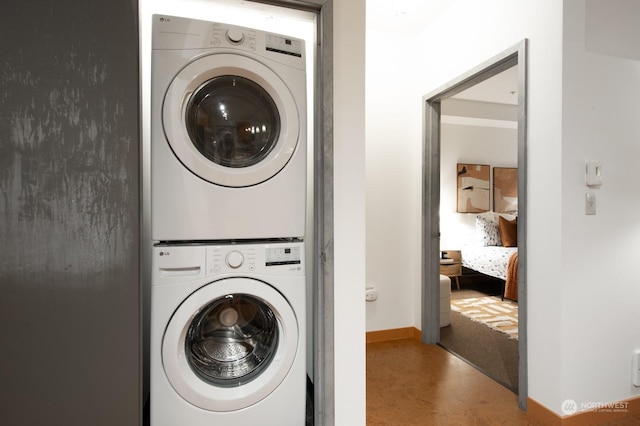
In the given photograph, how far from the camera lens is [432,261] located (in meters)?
2.88

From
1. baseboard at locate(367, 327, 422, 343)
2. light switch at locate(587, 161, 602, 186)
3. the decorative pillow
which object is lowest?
baseboard at locate(367, 327, 422, 343)

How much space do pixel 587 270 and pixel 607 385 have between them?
0.68m

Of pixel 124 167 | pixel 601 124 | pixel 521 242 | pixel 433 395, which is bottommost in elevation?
pixel 433 395

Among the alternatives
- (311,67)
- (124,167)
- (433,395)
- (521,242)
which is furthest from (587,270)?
(124,167)

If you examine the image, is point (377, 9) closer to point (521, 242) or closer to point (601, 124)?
point (601, 124)

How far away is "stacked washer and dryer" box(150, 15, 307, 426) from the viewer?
1.25 metres

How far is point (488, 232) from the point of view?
4.87m

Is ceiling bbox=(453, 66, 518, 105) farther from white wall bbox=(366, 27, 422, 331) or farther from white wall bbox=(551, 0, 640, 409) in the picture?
white wall bbox=(551, 0, 640, 409)

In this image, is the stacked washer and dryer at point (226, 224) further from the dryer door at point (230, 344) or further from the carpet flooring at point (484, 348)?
the carpet flooring at point (484, 348)

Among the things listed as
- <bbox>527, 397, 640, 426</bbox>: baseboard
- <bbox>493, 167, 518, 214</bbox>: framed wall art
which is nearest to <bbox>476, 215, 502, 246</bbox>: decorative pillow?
<bbox>493, 167, 518, 214</bbox>: framed wall art

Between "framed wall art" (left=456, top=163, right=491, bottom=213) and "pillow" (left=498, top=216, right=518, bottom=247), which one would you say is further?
"framed wall art" (left=456, top=163, right=491, bottom=213)

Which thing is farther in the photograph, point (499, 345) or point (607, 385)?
point (499, 345)

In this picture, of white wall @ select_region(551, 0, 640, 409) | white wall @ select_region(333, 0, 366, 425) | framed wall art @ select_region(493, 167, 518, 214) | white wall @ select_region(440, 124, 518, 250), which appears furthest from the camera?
framed wall art @ select_region(493, 167, 518, 214)

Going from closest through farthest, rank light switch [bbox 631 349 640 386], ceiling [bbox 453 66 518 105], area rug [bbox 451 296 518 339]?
1. light switch [bbox 631 349 640 386]
2. area rug [bbox 451 296 518 339]
3. ceiling [bbox 453 66 518 105]
